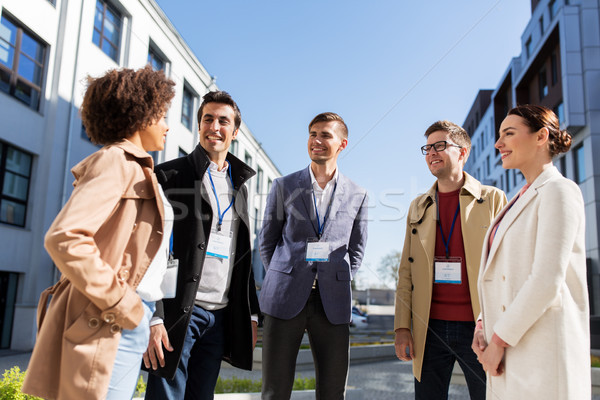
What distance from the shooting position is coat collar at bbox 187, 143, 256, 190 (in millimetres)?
3102

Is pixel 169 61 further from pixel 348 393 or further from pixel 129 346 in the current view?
pixel 129 346

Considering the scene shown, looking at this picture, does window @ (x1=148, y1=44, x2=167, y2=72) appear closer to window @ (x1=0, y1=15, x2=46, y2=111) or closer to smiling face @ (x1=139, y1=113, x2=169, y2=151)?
window @ (x1=0, y1=15, x2=46, y2=111)

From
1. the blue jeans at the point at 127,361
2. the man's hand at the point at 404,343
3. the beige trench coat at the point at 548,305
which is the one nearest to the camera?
the blue jeans at the point at 127,361

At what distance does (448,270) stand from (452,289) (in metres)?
0.13

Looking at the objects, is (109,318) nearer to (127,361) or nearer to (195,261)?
(127,361)

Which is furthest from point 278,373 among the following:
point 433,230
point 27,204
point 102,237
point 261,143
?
point 261,143

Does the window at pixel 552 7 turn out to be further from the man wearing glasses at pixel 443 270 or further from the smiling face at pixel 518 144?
the smiling face at pixel 518 144

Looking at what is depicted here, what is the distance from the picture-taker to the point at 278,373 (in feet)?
10.2

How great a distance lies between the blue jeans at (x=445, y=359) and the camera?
10.2 ft

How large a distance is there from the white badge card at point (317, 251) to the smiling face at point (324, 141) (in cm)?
66

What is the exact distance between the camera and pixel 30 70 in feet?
41.4

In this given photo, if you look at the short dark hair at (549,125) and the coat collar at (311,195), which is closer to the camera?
the short dark hair at (549,125)

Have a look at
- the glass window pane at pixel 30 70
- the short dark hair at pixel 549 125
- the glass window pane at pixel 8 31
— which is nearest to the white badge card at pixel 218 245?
the short dark hair at pixel 549 125

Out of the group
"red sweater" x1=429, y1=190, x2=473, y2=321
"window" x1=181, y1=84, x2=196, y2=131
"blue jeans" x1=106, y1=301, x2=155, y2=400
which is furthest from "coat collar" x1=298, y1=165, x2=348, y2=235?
"window" x1=181, y1=84, x2=196, y2=131
